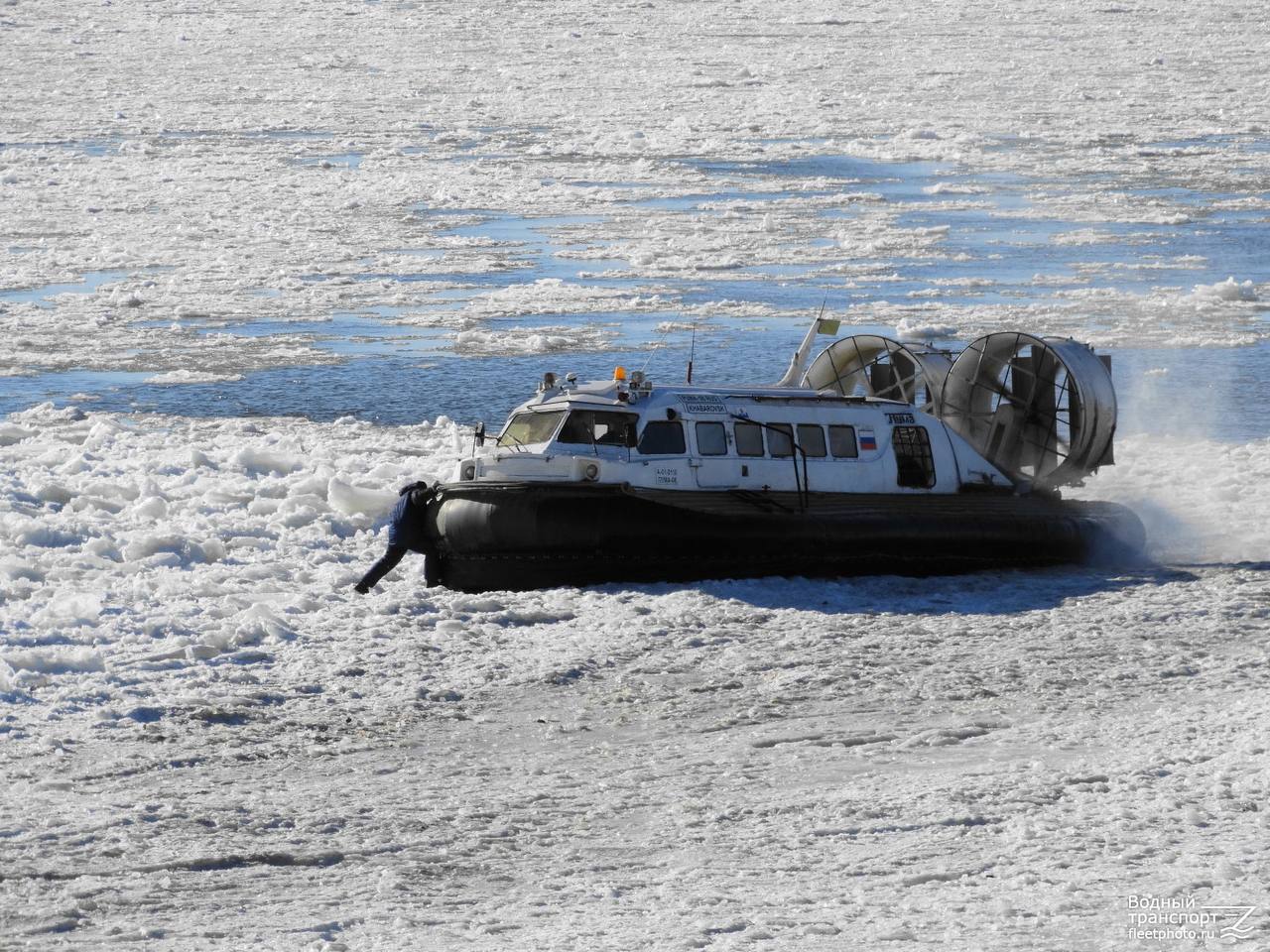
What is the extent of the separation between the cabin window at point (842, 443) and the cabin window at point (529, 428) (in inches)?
82.0

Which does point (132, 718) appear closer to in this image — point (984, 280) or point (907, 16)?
point (984, 280)

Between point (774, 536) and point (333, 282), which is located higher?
point (333, 282)

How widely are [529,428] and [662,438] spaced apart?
94 centimetres

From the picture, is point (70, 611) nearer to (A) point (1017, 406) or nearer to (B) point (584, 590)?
(B) point (584, 590)

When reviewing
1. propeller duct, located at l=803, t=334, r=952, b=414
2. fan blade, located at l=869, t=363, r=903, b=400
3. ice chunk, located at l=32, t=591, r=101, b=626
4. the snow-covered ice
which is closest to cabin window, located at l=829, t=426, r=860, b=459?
the snow-covered ice

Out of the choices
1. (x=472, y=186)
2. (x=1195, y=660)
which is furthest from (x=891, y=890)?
(x=472, y=186)

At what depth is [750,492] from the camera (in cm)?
1230

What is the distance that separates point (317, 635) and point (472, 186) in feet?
60.2

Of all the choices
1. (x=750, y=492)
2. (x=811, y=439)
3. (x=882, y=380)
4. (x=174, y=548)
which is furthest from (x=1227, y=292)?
(x=174, y=548)

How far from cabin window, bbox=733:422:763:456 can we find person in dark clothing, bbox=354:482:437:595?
235 cm

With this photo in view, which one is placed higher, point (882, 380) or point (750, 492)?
point (882, 380)

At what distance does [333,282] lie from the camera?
22.5m

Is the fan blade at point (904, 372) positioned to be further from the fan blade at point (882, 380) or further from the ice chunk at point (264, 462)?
the ice chunk at point (264, 462)

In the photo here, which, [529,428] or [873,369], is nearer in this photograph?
[529,428]
